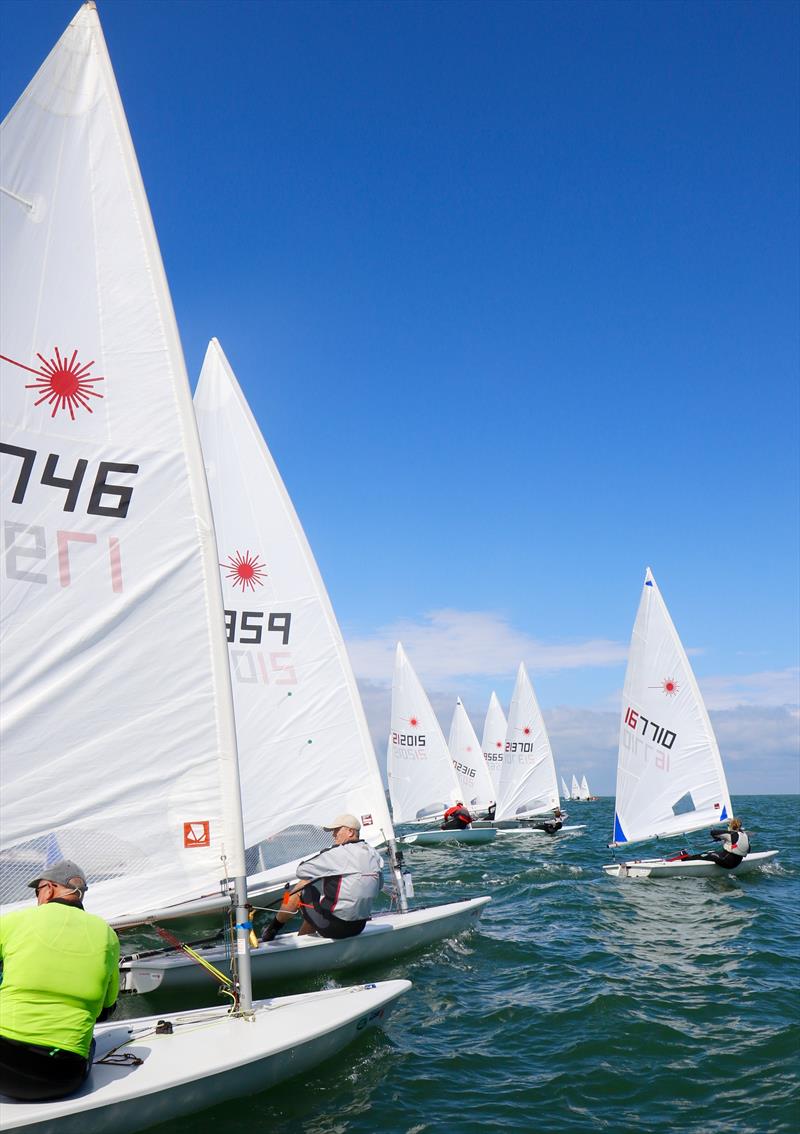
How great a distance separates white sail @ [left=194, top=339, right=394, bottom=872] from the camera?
377 inches

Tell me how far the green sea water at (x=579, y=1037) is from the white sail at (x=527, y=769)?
57.3ft

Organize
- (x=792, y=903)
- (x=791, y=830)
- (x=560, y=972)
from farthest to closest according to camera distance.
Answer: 1. (x=791, y=830)
2. (x=792, y=903)
3. (x=560, y=972)

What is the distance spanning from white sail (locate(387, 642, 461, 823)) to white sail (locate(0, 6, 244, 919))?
1988 centimetres

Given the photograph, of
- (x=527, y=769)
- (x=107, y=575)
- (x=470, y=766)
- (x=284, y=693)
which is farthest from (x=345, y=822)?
(x=470, y=766)

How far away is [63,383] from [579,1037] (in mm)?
6815

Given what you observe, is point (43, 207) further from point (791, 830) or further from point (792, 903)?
point (791, 830)

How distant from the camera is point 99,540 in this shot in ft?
19.2

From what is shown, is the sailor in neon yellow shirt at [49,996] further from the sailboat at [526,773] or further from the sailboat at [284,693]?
the sailboat at [526,773]

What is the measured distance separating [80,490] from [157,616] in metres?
1.06

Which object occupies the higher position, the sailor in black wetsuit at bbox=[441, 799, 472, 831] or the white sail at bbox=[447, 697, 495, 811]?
the white sail at bbox=[447, 697, 495, 811]

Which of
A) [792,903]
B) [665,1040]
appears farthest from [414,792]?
[665,1040]

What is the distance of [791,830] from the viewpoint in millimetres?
29953

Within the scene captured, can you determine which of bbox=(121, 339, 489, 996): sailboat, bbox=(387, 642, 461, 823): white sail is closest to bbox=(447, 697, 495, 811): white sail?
bbox=(387, 642, 461, 823): white sail

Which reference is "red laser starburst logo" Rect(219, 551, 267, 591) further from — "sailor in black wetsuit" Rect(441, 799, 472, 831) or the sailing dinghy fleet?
"sailor in black wetsuit" Rect(441, 799, 472, 831)
